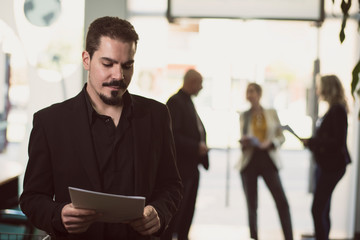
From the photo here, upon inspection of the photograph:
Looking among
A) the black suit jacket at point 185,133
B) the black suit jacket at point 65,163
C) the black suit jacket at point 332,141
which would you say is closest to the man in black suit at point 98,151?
the black suit jacket at point 65,163

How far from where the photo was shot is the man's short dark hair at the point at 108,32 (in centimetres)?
153

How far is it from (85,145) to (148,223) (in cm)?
32

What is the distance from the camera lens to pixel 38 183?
4.94ft

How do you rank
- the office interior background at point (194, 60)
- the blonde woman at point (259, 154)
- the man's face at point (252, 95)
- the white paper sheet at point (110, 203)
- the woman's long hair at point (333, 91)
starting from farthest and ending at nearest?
the office interior background at point (194, 60)
the man's face at point (252, 95)
the blonde woman at point (259, 154)
the woman's long hair at point (333, 91)
the white paper sheet at point (110, 203)

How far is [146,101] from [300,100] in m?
6.38

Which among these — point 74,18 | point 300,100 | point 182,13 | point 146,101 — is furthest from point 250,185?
point 300,100

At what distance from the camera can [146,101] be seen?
1.68 metres

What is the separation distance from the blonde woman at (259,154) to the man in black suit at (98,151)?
2577 millimetres

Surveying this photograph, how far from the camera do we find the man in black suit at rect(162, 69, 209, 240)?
12.0 ft

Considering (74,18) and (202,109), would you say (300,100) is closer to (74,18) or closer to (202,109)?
(202,109)

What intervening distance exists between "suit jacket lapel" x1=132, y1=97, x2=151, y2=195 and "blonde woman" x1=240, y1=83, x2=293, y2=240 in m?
2.53

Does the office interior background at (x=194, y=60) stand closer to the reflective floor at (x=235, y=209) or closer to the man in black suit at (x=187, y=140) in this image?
the reflective floor at (x=235, y=209)

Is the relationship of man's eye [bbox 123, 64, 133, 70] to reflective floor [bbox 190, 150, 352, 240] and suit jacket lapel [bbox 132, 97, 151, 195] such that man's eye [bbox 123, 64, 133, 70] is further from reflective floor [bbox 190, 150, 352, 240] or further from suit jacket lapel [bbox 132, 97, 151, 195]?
reflective floor [bbox 190, 150, 352, 240]

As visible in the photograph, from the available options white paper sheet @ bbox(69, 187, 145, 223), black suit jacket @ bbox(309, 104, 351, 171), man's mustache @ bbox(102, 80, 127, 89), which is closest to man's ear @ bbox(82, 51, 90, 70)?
man's mustache @ bbox(102, 80, 127, 89)
